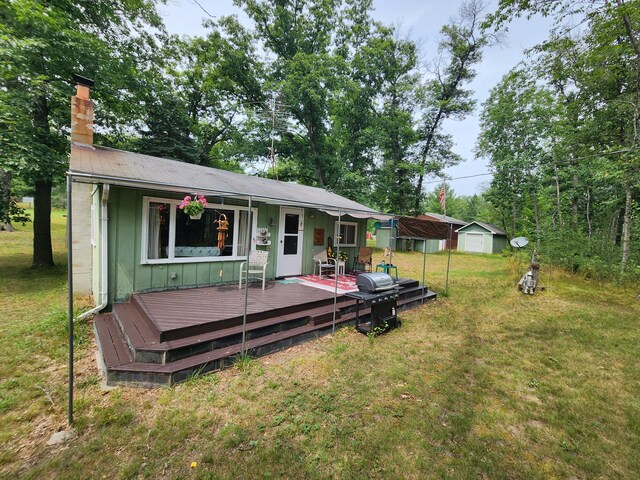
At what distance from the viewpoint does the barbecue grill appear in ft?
16.7

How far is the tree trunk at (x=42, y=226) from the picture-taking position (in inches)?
352

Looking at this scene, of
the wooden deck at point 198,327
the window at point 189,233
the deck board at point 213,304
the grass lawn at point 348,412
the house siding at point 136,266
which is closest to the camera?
the grass lawn at point 348,412

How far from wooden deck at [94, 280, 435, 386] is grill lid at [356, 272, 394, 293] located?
0.82 meters

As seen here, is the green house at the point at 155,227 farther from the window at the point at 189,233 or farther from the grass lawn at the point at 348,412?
the grass lawn at the point at 348,412

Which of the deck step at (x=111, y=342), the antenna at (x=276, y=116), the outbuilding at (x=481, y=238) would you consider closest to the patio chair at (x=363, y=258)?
the deck step at (x=111, y=342)

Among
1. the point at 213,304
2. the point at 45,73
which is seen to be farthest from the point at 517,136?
the point at 45,73

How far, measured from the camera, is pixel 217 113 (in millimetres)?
18016

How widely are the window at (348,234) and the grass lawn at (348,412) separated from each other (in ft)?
14.8

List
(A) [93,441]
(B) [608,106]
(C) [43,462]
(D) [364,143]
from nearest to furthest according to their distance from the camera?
(C) [43,462]
(A) [93,441]
(B) [608,106]
(D) [364,143]

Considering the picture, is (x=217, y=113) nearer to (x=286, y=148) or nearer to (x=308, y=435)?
(x=286, y=148)

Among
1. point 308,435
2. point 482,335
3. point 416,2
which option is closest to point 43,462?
point 308,435

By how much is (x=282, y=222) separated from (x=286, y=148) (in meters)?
14.8

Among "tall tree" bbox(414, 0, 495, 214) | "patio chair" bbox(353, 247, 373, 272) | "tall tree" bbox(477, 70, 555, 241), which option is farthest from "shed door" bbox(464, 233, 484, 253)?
"patio chair" bbox(353, 247, 373, 272)

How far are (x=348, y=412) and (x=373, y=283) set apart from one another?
259 cm
